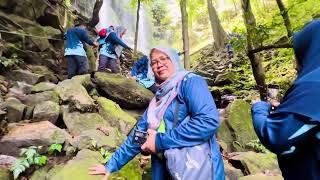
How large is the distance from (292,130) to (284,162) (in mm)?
325

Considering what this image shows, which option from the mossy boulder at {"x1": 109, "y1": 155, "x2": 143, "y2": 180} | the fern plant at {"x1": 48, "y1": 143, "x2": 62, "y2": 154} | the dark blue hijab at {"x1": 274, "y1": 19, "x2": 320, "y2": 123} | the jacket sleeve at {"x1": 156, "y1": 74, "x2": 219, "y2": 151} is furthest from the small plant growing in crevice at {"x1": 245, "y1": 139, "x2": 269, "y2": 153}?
the dark blue hijab at {"x1": 274, "y1": 19, "x2": 320, "y2": 123}

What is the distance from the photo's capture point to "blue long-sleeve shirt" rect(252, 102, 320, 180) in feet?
6.39

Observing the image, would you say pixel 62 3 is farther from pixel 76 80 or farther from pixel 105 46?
pixel 76 80

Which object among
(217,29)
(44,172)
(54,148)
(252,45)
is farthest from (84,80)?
(217,29)

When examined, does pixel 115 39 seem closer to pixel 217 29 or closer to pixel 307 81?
pixel 307 81

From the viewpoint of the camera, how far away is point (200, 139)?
2879mm

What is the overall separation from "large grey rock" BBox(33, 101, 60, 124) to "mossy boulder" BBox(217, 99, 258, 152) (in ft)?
11.5

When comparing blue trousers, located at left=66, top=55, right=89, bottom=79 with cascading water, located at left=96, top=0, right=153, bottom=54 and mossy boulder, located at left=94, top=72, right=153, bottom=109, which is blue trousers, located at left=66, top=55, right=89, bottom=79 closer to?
mossy boulder, located at left=94, top=72, right=153, bottom=109

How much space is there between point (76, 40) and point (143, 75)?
2076 mm

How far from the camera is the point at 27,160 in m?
5.11

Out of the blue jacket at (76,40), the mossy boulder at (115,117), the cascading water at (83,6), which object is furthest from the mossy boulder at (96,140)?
the cascading water at (83,6)

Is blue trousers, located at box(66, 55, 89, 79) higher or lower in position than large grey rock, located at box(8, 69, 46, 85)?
higher

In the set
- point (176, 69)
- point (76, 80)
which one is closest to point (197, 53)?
point (76, 80)

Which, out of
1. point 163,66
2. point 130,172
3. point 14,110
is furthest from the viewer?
point 14,110
